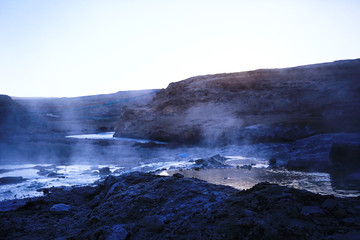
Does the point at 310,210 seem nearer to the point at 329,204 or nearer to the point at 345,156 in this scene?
the point at 329,204

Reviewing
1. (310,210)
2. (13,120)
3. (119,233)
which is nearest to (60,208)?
(119,233)

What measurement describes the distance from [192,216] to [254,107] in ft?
39.9

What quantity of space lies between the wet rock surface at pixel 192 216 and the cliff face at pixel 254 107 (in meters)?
8.69

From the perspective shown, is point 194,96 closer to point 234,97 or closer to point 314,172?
point 234,97

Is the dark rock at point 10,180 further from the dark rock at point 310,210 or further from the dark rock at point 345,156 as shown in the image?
the dark rock at point 345,156

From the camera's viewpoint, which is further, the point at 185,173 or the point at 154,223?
the point at 185,173

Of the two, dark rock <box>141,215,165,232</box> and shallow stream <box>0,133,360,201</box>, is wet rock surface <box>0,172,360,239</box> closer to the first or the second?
dark rock <box>141,215,165,232</box>

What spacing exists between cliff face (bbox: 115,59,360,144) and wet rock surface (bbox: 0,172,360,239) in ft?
28.5

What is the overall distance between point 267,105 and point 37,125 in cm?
1700

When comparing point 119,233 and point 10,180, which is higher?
point 119,233

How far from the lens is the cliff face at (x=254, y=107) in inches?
430

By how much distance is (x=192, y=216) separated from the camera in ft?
7.37

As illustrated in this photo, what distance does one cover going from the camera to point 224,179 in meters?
5.28

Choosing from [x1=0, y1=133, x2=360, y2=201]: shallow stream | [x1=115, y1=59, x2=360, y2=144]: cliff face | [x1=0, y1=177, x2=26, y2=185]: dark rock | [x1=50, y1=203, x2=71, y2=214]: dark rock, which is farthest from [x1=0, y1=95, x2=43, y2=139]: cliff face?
[x1=50, y1=203, x2=71, y2=214]: dark rock
